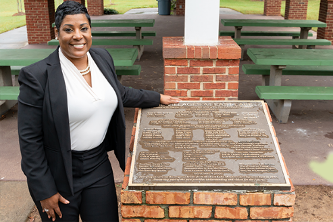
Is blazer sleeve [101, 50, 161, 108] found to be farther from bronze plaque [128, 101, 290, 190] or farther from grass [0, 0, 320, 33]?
grass [0, 0, 320, 33]

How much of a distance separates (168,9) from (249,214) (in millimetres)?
20902

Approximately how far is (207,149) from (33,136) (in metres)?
1.10

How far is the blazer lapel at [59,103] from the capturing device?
71.4 inches

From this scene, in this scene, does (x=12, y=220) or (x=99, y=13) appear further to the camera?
(x=99, y=13)

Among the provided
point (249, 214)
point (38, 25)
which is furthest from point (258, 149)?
point (38, 25)

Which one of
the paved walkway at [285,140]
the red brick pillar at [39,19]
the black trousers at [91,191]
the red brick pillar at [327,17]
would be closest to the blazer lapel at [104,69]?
the black trousers at [91,191]

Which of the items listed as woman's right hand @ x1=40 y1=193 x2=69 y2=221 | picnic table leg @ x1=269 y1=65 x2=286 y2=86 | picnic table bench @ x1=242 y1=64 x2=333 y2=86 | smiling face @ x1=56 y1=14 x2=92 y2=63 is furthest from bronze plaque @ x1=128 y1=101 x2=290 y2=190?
picnic table bench @ x1=242 y1=64 x2=333 y2=86

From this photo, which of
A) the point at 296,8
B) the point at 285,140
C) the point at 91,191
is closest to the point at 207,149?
the point at 91,191

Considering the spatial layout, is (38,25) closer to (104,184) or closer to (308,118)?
(308,118)

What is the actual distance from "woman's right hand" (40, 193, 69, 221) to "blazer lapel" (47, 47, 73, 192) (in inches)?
8.4

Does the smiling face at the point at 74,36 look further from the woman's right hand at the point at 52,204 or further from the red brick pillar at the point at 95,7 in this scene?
the red brick pillar at the point at 95,7

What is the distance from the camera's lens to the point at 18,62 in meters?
5.27

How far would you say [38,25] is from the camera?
10961 mm

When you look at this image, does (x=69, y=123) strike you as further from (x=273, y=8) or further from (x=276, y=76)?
(x=273, y=8)
